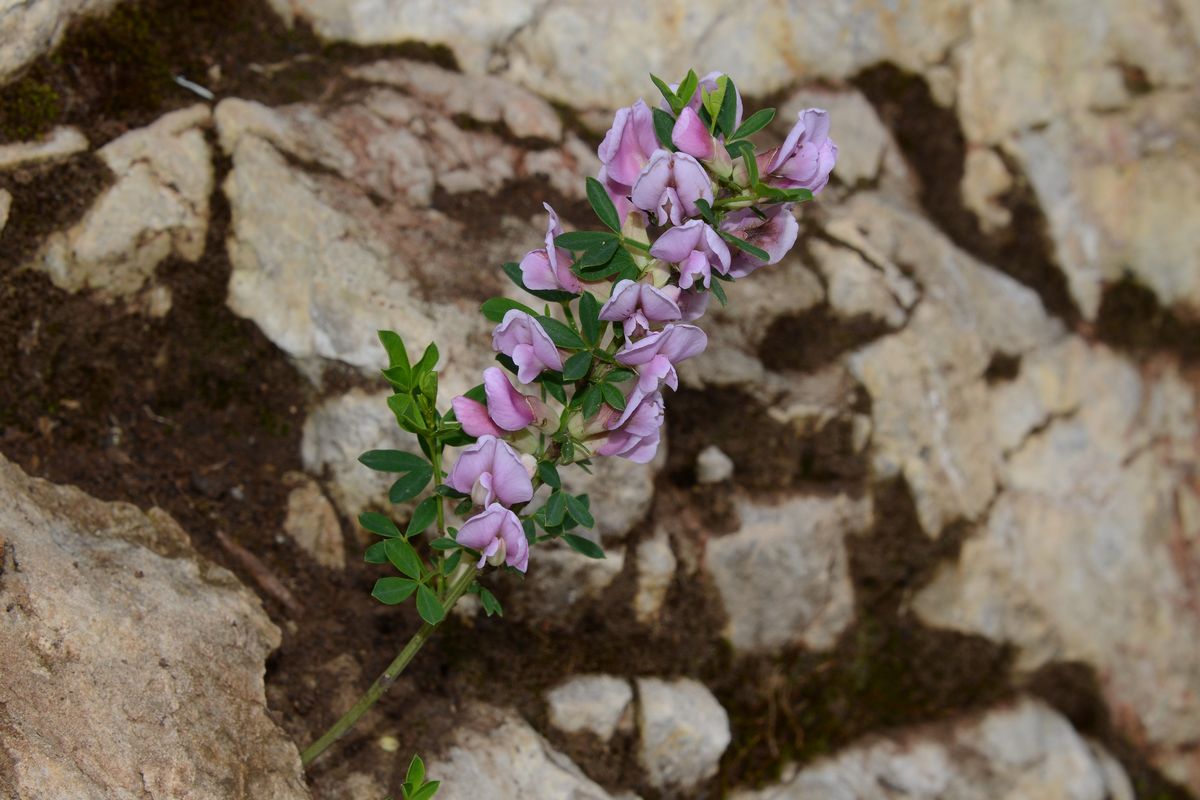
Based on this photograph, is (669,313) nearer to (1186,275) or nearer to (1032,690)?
(1032,690)

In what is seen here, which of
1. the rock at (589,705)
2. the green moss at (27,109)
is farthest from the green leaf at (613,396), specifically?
the green moss at (27,109)

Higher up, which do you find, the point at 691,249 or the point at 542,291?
the point at 691,249

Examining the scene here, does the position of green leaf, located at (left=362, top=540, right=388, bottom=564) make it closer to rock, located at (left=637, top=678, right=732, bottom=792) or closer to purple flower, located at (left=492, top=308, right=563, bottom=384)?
purple flower, located at (left=492, top=308, right=563, bottom=384)

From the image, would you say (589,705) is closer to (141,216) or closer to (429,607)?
(429,607)

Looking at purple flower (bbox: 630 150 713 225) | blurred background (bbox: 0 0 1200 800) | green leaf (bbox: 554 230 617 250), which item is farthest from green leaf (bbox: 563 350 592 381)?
blurred background (bbox: 0 0 1200 800)

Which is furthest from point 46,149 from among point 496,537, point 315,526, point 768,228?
point 768,228

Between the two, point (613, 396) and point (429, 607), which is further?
point (429, 607)
